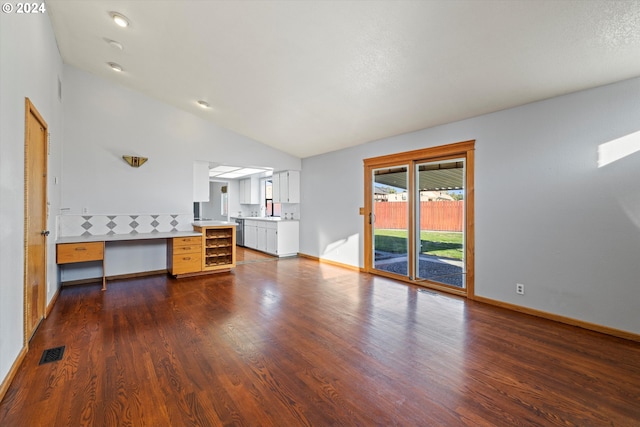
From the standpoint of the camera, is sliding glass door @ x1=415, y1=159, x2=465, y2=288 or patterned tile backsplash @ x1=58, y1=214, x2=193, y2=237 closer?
sliding glass door @ x1=415, y1=159, x2=465, y2=288

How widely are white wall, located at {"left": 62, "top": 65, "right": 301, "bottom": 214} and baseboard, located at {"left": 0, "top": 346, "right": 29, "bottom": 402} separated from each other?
294cm

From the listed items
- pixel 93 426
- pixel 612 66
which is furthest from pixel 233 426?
pixel 612 66

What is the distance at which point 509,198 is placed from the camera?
139 inches

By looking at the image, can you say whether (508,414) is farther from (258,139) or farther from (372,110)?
(258,139)

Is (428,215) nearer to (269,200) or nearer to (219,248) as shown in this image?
(219,248)

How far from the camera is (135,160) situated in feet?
16.3

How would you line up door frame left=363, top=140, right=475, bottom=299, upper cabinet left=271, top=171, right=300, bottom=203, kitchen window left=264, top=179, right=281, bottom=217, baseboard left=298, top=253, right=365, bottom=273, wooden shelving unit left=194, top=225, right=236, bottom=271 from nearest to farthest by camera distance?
door frame left=363, top=140, right=475, bottom=299
wooden shelving unit left=194, top=225, right=236, bottom=271
baseboard left=298, top=253, right=365, bottom=273
upper cabinet left=271, top=171, right=300, bottom=203
kitchen window left=264, top=179, right=281, bottom=217

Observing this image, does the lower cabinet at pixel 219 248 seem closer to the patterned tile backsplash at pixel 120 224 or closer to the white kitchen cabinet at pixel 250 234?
the patterned tile backsplash at pixel 120 224

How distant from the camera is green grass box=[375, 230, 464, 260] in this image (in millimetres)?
4211

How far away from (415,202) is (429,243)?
2.24ft

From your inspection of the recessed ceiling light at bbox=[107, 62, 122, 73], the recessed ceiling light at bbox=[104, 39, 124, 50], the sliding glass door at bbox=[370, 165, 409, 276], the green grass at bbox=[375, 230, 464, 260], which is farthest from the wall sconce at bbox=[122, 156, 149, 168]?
the green grass at bbox=[375, 230, 464, 260]

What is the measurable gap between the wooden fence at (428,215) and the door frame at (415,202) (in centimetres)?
12

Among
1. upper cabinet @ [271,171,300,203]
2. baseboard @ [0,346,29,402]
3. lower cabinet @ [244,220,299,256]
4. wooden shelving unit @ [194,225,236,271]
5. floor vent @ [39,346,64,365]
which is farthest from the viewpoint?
upper cabinet @ [271,171,300,203]

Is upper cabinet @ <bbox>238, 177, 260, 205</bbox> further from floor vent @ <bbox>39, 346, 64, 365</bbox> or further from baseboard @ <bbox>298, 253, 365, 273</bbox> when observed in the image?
floor vent @ <bbox>39, 346, 64, 365</bbox>
